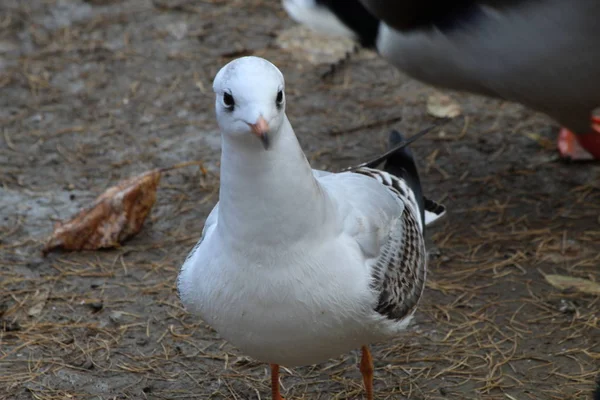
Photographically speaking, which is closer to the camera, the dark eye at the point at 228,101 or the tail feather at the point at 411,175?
the dark eye at the point at 228,101

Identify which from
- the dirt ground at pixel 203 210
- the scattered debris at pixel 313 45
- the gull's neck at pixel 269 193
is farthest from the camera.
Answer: the scattered debris at pixel 313 45

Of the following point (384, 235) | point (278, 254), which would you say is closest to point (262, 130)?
point (278, 254)

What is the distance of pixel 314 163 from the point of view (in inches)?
196

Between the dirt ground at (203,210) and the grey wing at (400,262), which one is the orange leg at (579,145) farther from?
the grey wing at (400,262)

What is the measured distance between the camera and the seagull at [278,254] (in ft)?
8.12

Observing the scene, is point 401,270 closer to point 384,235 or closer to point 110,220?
point 384,235

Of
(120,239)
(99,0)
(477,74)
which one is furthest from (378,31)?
(99,0)

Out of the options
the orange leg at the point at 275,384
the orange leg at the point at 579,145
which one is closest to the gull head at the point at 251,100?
the orange leg at the point at 275,384

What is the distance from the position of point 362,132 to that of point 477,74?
4.31ft

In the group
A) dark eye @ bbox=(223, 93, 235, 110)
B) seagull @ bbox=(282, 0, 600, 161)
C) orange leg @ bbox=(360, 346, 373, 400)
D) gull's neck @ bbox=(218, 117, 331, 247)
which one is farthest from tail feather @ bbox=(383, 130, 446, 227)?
dark eye @ bbox=(223, 93, 235, 110)

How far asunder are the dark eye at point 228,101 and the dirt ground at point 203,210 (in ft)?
4.46

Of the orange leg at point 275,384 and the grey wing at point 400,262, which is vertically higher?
the grey wing at point 400,262

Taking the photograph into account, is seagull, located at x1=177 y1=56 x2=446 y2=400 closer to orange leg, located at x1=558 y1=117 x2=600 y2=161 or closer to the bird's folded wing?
the bird's folded wing

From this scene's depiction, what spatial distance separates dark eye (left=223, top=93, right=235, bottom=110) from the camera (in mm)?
2438
